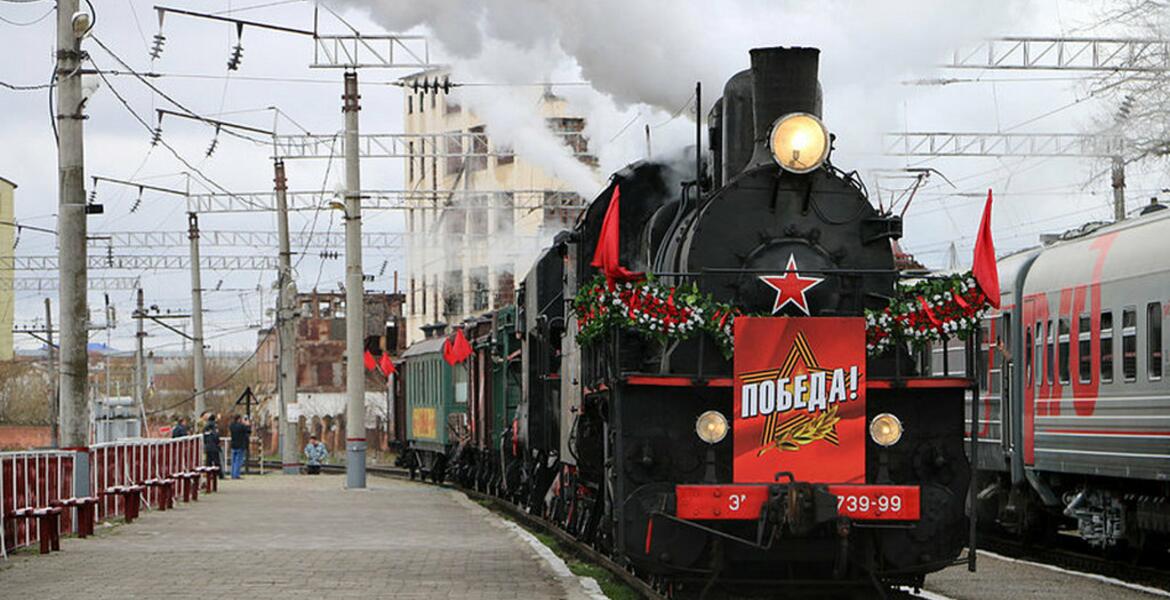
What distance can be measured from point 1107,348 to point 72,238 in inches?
455

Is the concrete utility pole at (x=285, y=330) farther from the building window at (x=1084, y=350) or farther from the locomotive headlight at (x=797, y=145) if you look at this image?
the locomotive headlight at (x=797, y=145)

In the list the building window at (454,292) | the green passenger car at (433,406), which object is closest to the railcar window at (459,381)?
the green passenger car at (433,406)

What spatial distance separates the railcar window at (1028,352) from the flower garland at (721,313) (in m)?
7.02

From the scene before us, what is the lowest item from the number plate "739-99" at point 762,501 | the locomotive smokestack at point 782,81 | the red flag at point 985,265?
the number plate "739-99" at point 762,501

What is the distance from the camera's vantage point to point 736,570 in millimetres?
12820

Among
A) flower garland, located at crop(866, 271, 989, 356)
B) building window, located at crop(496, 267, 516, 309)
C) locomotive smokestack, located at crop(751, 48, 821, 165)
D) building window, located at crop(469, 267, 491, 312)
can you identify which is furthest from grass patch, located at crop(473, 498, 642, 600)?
building window, located at crop(469, 267, 491, 312)

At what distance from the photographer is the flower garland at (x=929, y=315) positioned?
1250cm

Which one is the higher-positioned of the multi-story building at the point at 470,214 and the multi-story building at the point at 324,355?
the multi-story building at the point at 470,214

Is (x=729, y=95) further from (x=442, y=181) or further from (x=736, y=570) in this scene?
(x=442, y=181)

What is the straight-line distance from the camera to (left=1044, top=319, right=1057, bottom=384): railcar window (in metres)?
18.8

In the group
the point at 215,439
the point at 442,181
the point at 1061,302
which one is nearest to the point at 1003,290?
the point at 1061,302

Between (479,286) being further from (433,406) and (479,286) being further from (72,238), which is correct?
(72,238)

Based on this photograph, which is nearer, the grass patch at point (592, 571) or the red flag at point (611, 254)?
the red flag at point (611, 254)

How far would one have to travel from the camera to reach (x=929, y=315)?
1254cm
